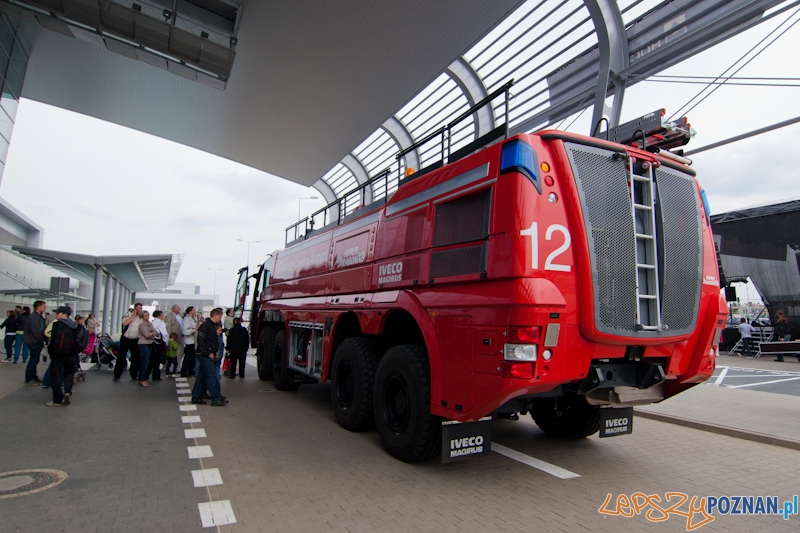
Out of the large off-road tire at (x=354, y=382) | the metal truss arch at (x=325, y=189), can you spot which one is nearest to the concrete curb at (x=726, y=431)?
the large off-road tire at (x=354, y=382)

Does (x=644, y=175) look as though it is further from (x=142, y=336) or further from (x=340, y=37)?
(x=340, y=37)

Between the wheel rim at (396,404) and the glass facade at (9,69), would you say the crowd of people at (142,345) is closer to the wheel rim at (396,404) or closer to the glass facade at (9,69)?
the wheel rim at (396,404)

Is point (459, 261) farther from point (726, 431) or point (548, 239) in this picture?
point (726, 431)

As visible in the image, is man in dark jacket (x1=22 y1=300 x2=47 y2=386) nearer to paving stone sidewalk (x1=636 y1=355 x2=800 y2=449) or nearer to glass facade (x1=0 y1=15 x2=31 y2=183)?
glass facade (x1=0 y1=15 x2=31 y2=183)

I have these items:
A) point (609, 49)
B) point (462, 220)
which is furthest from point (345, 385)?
point (609, 49)

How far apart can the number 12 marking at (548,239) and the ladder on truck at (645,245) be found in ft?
2.67

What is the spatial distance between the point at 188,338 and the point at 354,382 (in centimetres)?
657

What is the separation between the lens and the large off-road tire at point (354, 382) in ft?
19.4

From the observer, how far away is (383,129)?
21094mm

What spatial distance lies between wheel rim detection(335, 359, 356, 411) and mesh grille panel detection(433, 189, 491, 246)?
258 cm

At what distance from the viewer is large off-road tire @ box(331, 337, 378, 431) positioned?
591 centimetres

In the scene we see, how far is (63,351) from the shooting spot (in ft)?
25.1

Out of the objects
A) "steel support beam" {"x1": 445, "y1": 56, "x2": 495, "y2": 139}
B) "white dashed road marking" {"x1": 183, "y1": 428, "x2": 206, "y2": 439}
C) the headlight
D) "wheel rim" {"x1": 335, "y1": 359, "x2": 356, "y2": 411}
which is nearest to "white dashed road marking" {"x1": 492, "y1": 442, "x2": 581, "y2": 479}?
the headlight

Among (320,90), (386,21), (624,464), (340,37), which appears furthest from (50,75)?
(624,464)
